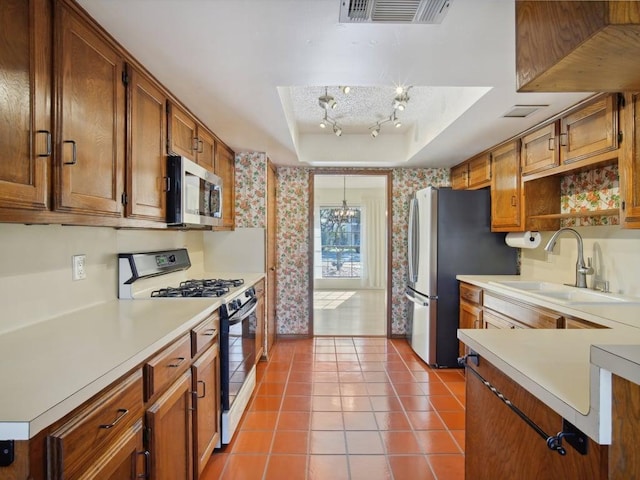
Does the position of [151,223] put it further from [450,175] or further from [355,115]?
[450,175]

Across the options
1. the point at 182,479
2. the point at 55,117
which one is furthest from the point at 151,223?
the point at 182,479

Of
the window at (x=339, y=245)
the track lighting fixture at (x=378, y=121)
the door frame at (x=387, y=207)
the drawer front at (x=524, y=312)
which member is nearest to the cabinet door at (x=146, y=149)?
the track lighting fixture at (x=378, y=121)

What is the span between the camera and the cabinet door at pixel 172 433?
130 centimetres

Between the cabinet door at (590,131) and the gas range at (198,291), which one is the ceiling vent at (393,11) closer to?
the cabinet door at (590,131)

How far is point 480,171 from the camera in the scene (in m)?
3.69

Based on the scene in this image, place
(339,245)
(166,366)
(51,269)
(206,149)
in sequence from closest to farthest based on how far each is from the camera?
(166,366)
(51,269)
(206,149)
(339,245)

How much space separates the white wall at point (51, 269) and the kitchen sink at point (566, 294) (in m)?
2.64

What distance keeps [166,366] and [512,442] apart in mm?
1236

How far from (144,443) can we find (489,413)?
121cm

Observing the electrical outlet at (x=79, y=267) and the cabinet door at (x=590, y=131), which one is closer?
the electrical outlet at (x=79, y=267)

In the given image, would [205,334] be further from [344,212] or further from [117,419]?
[344,212]

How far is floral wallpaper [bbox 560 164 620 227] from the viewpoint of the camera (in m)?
2.48

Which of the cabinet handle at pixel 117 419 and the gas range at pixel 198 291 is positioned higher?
the gas range at pixel 198 291

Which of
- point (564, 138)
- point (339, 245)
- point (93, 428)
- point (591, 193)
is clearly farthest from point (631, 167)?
point (339, 245)
